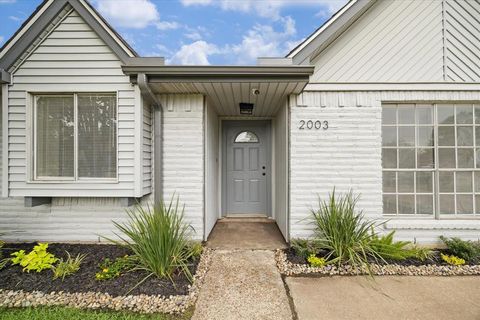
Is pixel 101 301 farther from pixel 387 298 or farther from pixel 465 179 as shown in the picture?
pixel 465 179

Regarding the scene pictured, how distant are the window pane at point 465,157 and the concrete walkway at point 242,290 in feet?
11.7

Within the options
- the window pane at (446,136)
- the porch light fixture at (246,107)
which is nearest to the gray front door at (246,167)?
the porch light fixture at (246,107)

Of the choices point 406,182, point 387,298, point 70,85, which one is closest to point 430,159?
point 406,182

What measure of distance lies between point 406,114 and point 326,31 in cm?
195

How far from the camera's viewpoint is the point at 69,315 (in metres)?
2.28

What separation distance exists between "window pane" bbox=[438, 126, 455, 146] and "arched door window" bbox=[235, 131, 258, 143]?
11.4ft

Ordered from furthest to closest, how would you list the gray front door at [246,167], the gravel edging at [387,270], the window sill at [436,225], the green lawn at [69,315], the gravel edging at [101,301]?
1. the gray front door at [246,167]
2. the window sill at [436,225]
3. the gravel edging at [387,270]
4. the gravel edging at [101,301]
5. the green lawn at [69,315]

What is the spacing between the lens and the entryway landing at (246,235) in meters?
3.95

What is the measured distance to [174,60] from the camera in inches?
143

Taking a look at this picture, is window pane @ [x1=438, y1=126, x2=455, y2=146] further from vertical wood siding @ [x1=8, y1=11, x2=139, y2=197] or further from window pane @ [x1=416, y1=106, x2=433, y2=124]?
vertical wood siding @ [x1=8, y1=11, x2=139, y2=197]

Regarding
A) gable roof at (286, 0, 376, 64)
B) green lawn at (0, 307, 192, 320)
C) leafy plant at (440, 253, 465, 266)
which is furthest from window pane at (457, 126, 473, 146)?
green lawn at (0, 307, 192, 320)

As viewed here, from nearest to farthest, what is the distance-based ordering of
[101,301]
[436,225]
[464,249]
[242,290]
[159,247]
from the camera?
[101,301] → [242,290] → [159,247] → [464,249] → [436,225]

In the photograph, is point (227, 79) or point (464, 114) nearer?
point (227, 79)

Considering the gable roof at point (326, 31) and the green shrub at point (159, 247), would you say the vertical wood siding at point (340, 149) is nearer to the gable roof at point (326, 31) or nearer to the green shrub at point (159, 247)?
the gable roof at point (326, 31)
